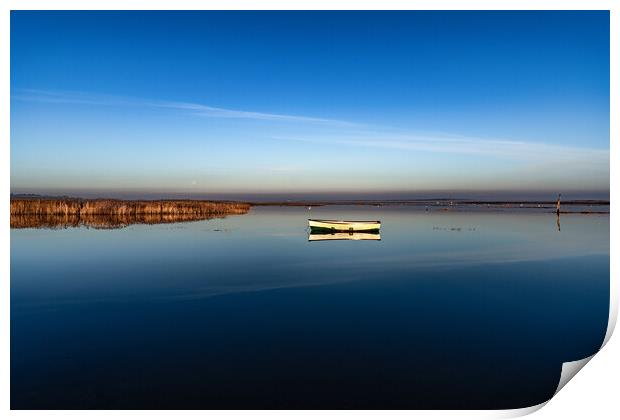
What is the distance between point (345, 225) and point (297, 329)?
17.0m

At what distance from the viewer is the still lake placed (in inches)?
217

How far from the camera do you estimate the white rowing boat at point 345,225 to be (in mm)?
23484

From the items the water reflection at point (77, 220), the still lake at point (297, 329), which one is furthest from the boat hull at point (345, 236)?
the water reflection at point (77, 220)

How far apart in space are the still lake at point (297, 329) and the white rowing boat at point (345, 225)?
304 inches

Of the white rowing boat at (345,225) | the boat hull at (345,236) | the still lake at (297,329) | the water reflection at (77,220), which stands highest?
the white rowing boat at (345,225)

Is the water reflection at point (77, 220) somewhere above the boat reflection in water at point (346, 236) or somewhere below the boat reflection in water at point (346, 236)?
above

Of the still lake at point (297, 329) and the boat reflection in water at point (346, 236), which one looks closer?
the still lake at point (297, 329)

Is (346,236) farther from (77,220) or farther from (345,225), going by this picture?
(77,220)

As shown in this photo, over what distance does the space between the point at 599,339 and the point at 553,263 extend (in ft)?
24.1

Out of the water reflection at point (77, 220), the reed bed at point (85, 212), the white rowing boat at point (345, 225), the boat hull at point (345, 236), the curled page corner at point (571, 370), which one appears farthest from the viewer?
the reed bed at point (85, 212)

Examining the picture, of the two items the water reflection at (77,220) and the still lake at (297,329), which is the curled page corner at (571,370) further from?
the water reflection at (77,220)

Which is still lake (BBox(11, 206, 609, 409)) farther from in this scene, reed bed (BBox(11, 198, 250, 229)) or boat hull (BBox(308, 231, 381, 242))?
reed bed (BBox(11, 198, 250, 229))

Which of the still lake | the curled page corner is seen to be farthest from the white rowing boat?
the curled page corner
